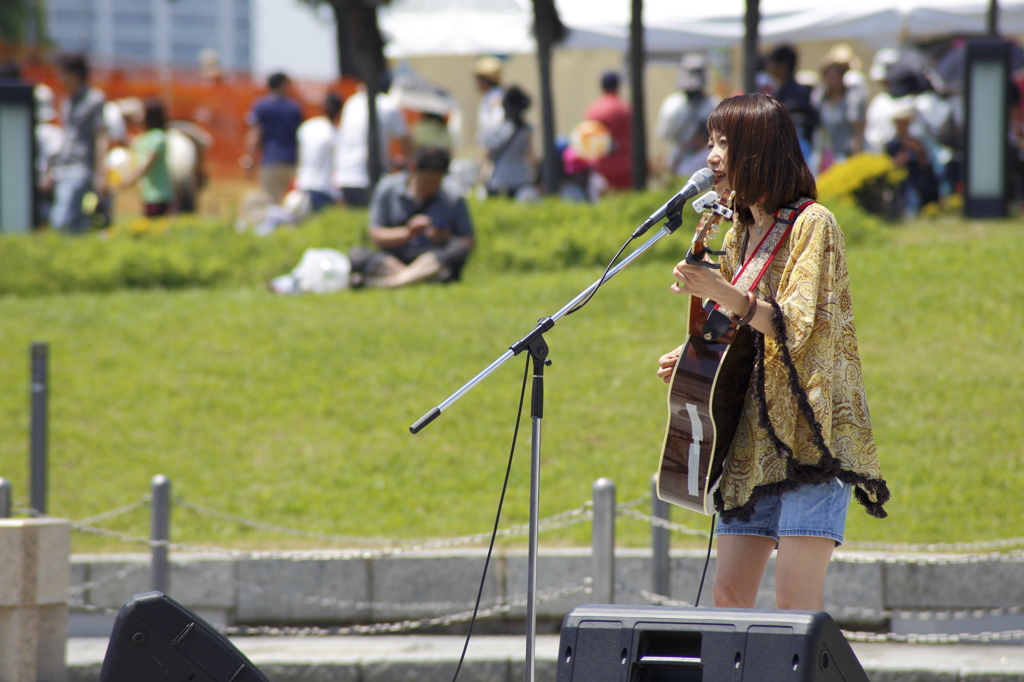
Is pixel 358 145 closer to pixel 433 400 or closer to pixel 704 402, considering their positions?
pixel 433 400

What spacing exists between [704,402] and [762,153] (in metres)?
0.70

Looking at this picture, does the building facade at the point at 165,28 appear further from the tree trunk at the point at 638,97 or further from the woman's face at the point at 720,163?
the woman's face at the point at 720,163

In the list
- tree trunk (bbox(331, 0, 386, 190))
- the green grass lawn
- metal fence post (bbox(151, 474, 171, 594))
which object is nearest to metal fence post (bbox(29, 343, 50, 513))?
the green grass lawn

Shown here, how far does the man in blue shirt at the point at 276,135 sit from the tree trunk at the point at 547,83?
3468mm

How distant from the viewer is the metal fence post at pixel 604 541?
6.00m

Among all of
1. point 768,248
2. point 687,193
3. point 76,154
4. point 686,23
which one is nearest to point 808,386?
point 768,248

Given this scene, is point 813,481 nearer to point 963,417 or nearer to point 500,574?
point 500,574

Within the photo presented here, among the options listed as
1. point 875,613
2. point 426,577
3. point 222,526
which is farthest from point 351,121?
point 875,613

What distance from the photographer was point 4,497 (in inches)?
253

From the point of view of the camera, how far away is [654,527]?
6203 millimetres

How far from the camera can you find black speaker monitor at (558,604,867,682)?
9.45ft

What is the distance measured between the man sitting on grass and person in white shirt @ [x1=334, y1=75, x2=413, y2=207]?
3057mm

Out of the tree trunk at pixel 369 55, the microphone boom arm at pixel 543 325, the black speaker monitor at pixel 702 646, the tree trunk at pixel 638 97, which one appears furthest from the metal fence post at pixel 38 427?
the tree trunk at pixel 638 97

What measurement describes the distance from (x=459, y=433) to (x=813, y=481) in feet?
16.0
